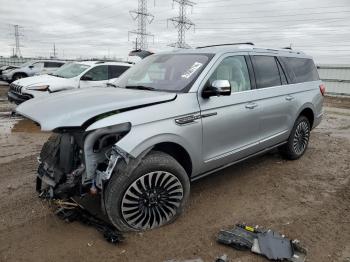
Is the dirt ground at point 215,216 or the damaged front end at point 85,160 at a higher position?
the damaged front end at point 85,160

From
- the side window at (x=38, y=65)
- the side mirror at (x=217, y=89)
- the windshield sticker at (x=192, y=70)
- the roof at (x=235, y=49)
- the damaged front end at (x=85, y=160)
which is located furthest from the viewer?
the side window at (x=38, y=65)

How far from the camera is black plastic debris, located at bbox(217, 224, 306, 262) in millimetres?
3184

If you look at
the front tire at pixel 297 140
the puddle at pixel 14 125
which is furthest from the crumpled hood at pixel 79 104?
the puddle at pixel 14 125

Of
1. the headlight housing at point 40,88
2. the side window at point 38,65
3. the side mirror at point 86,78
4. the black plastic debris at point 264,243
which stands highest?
the side window at point 38,65

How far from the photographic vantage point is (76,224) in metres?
3.75

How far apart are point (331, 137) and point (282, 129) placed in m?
3.74

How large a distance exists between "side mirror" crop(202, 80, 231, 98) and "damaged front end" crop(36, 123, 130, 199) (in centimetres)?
112

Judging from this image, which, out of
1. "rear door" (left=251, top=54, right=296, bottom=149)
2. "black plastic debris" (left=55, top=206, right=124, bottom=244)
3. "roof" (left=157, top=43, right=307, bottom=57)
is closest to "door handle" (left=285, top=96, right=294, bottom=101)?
"rear door" (left=251, top=54, right=296, bottom=149)

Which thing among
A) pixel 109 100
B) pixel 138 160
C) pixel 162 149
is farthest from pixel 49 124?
pixel 162 149

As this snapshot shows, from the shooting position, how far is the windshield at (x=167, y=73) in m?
4.10

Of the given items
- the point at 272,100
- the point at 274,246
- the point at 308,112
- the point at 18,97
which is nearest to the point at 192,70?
the point at 272,100

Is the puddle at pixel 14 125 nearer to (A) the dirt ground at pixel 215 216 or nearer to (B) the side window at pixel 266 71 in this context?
(A) the dirt ground at pixel 215 216

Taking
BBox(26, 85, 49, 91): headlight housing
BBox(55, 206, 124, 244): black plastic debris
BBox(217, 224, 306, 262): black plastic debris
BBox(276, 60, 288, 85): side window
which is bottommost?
BBox(217, 224, 306, 262): black plastic debris

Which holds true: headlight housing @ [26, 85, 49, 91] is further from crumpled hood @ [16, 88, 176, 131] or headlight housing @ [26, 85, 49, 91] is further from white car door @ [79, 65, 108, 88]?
crumpled hood @ [16, 88, 176, 131]
